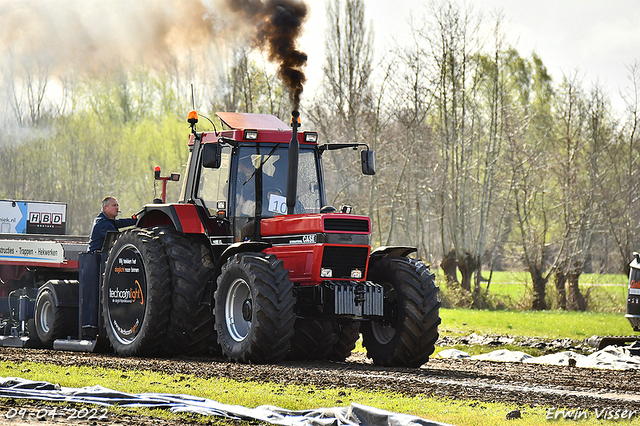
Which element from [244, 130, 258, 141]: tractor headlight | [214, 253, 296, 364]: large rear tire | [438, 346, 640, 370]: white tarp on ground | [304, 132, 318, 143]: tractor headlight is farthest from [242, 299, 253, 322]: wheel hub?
[438, 346, 640, 370]: white tarp on ground

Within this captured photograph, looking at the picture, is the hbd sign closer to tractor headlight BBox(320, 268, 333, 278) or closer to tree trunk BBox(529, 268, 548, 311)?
tractor headlight BBox(320, 268, 333, 278)

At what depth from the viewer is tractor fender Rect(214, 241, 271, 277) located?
1124 centimetres

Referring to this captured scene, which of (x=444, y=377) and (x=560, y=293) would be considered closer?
(x=444, y=377)

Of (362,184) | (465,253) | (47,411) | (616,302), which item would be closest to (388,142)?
(362,184)

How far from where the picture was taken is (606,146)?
113ft

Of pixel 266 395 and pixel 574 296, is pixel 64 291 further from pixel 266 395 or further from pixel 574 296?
pixel 574 296

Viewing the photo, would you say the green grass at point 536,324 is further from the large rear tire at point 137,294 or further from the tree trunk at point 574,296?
the large rear tire at point 137,294

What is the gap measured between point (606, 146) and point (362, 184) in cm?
974

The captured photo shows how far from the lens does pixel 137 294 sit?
1248cm

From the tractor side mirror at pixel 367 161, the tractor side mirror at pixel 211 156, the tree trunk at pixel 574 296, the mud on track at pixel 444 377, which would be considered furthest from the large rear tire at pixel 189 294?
the tree trunk at pixel 574 296

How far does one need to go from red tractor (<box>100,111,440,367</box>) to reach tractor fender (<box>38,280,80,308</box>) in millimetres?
1221

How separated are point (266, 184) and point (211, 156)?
101 centimetres

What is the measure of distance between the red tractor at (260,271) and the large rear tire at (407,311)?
0.05 ft

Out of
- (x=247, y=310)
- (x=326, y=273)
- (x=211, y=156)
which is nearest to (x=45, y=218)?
(x=211, y=156)
